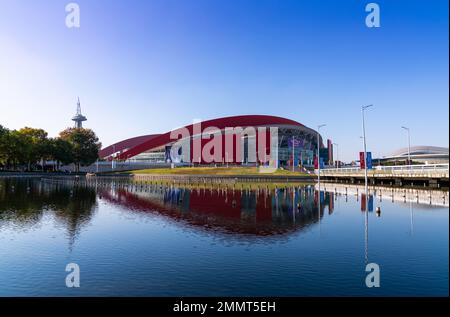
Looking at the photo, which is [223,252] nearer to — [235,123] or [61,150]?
[61,150]

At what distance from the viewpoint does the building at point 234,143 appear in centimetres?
14388

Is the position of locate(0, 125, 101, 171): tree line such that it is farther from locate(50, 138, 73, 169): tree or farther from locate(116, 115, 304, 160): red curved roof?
locate(116, 115, 304, 160): red curved roof

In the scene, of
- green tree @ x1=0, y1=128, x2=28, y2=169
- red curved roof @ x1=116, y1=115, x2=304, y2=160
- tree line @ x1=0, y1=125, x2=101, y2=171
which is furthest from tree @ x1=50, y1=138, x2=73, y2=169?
red curved roof @ x1=116, y1=115, x2=304, y2=160

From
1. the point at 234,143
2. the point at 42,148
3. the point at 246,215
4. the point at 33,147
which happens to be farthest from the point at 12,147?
the point at 246,215

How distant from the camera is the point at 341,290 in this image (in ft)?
43.4

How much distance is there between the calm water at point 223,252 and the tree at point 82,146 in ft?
342

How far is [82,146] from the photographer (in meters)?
133

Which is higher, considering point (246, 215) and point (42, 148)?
point (42, 148)

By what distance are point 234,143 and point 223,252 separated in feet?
418

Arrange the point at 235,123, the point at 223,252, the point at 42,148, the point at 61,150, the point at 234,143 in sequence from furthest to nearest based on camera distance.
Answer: the point at 235,123, the point at 234,143, the point at 61,150, the point at 42,148, the point at 223,252

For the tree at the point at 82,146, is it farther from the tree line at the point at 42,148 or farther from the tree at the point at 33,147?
the tree at the point at 33,147
